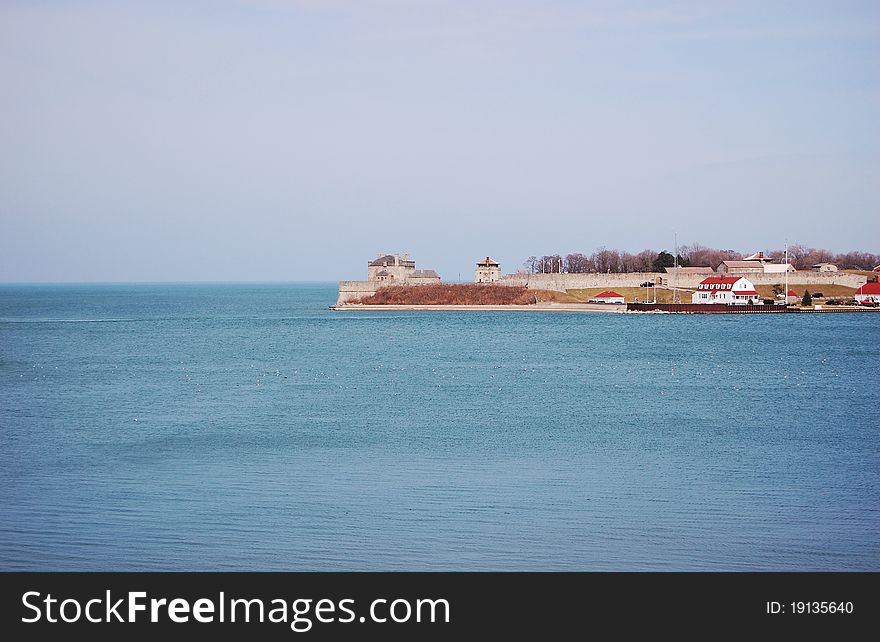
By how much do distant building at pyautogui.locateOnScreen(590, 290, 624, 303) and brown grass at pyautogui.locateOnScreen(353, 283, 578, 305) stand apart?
2761mm

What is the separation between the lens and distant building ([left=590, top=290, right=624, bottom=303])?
9106 centimetres

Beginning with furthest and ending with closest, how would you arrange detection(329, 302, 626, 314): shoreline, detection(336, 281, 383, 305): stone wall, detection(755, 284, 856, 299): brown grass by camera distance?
detection(336, 281, 383, 305): stone wall → detection(755, 284, 856, 299): brown grass → detection(329, 302, 626, 314): shoreline

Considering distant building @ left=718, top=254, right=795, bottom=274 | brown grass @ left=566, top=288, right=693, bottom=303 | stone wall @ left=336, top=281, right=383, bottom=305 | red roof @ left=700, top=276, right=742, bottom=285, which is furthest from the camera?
stone wall @ left=336, top=281, right=383, bottom=305

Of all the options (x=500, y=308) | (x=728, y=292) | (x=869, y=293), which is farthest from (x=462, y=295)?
(x=869, y=293)

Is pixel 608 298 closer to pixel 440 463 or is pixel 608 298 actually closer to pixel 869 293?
pixel 869 293

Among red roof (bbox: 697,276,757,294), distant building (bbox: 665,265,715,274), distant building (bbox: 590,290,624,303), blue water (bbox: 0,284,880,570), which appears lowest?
blue water (bbox: 0,284,880,570)

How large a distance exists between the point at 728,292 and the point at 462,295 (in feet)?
81.7

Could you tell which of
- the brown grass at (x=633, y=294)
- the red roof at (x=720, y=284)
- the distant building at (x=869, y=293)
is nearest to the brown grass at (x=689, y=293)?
the brown grass at (x=633, y=294)

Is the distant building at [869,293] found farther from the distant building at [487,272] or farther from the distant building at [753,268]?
the distant building at [487,272]

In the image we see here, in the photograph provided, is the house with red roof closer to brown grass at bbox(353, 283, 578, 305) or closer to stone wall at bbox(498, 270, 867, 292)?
stone wall at bbox(498, 270, 867, 292)

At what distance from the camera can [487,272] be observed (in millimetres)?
103250

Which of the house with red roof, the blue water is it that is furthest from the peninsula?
the blue water

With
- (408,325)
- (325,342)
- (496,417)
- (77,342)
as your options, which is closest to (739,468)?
(496,417)
